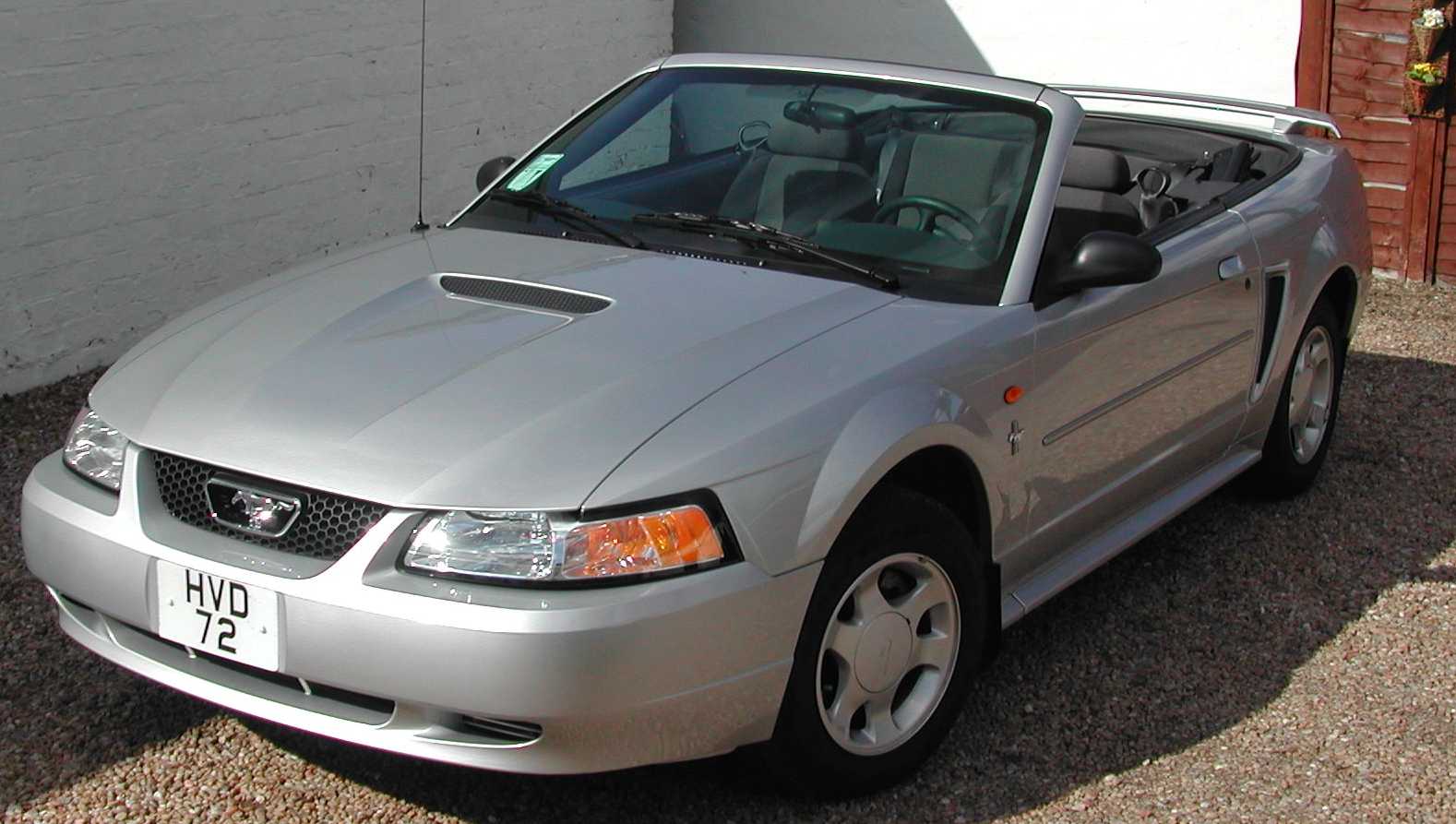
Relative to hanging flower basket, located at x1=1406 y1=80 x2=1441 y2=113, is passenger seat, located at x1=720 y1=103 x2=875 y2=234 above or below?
above


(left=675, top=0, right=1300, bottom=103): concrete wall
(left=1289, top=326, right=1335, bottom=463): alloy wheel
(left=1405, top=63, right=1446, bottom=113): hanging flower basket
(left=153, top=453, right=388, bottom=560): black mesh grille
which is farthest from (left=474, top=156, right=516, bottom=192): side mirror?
(left=675, top=0, right=1300, bottom=103): concrete wall

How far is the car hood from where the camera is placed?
3000 millimetres

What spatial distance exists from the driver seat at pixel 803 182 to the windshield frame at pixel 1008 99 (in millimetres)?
269

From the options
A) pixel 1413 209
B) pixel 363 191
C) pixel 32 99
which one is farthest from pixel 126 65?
pixel 1413 209

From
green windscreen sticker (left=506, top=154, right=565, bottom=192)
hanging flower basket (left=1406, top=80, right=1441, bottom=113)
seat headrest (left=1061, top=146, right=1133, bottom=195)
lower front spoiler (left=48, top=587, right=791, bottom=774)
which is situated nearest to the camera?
lower front spoiler (left=48, top=587, right=791, bottom=774)

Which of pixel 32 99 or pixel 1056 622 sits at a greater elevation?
pixel 32 99

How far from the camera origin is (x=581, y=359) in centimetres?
334

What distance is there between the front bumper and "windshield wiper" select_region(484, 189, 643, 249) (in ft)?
4.13

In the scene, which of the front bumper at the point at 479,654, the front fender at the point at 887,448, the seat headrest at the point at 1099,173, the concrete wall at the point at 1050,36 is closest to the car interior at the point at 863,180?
the seat headrest at the point at 1099,173

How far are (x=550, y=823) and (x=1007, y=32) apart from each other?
7470 mm

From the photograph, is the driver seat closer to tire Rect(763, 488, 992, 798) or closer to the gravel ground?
tire Rect(763, 488, 992, 798)

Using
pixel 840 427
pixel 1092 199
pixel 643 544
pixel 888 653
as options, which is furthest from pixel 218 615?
pixel 1092 199

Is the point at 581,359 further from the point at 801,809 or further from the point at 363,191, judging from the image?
the point at 363,191

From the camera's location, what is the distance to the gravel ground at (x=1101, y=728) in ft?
11.5
